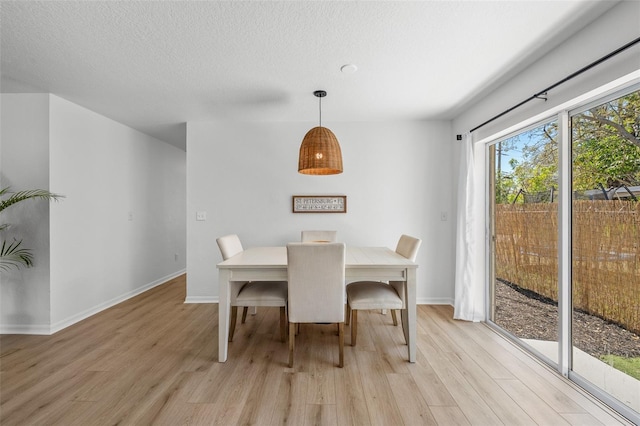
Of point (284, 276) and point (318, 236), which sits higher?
point (318, 236)

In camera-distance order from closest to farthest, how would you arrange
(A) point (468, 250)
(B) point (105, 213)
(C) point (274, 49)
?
(C) point (274, 49)
(A) point (468, 250)
(B) point (105, 213)

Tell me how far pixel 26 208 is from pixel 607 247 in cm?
476

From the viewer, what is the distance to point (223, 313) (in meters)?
2.21

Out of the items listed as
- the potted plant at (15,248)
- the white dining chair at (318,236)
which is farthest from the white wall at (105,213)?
the white dining chair at (318,236)

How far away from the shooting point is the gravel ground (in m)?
1.71

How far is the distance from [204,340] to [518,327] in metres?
2.87

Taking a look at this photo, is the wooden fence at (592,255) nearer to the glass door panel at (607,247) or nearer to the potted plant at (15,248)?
the glass door panel at (607,247)

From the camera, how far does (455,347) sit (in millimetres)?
2457

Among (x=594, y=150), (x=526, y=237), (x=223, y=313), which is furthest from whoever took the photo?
(x=526, y=237)

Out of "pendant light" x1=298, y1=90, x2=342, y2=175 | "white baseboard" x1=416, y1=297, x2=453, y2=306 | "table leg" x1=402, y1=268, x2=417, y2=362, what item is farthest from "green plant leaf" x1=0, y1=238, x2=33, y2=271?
"white baseboard" x1=416, y1=297, x2=453, y2=306

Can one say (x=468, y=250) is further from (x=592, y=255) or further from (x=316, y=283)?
(x=316, y=283)

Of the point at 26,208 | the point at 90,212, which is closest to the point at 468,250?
the point at 90,212

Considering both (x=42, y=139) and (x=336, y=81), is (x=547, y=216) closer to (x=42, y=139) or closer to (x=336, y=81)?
(x=336, y=81)

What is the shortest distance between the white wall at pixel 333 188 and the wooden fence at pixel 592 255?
3.81 feet
